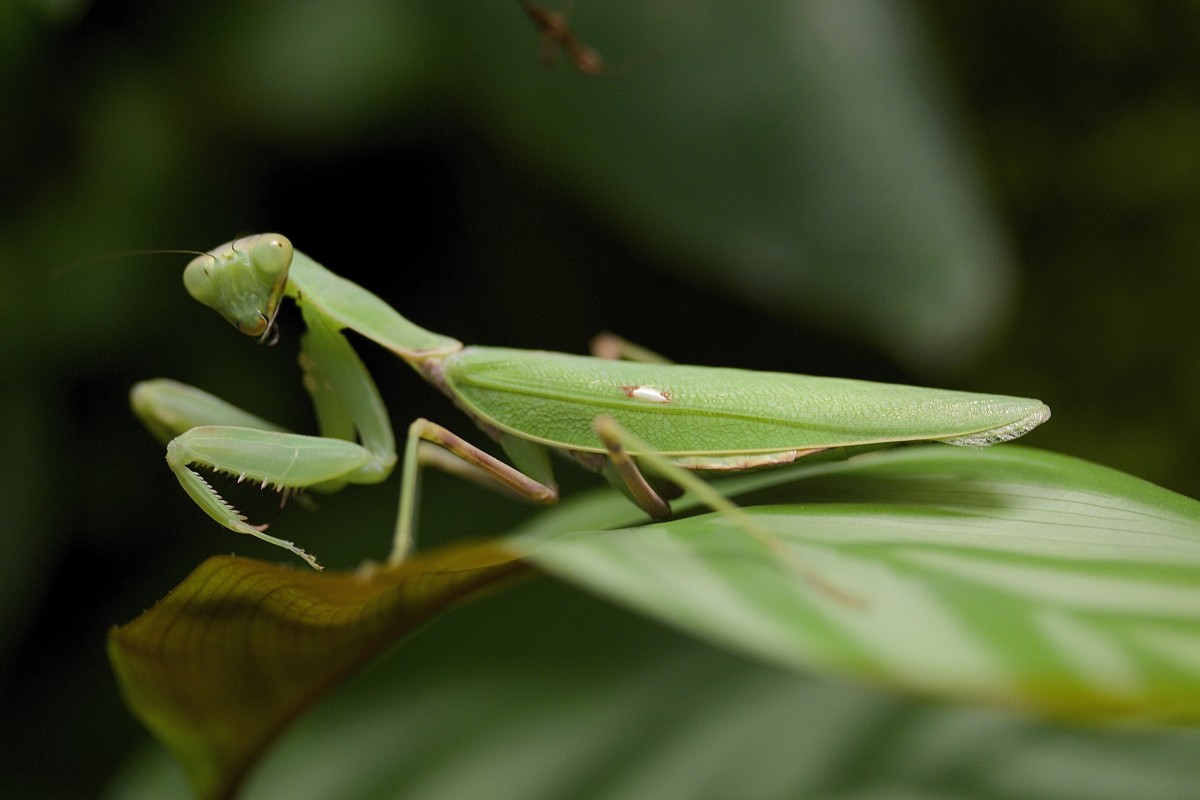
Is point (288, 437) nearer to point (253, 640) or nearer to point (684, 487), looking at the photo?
point (253, 640)

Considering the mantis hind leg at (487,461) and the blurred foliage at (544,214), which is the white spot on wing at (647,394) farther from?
the blurred foliage at (544,214)

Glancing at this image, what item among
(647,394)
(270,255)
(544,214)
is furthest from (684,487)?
(544,214)

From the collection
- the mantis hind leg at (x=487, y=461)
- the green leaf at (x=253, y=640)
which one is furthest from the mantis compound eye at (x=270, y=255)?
the green leaf at (x=253, y=640)

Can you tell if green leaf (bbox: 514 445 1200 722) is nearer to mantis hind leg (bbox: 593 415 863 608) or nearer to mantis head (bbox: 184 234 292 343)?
mantis hind leg (bbox: 593 415 863 608)

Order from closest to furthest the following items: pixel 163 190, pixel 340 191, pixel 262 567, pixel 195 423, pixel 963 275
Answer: pixel 262 567
pixel 195 423
pixel 963 275
pixel 163 190
pixel 340 191

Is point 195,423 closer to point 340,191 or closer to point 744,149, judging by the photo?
point 744,149

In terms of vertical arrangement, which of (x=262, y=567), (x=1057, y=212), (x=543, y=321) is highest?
(x=1057, y=212)

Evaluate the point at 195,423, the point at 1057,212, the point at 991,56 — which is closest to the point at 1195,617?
the point at 195,423
